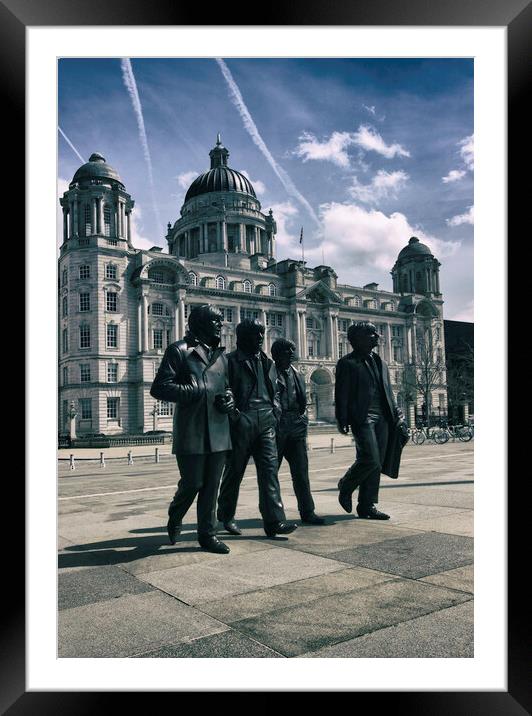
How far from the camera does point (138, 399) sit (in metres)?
57.1

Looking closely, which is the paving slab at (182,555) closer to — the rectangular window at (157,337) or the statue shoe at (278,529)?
the statue shoe at (278,529)

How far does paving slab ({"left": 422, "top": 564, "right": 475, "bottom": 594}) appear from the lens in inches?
157

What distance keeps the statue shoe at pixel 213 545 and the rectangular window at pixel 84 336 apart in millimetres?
53066

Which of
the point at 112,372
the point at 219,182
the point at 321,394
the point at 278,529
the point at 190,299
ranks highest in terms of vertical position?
the point at 219,182

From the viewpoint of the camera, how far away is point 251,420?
5.95 meters

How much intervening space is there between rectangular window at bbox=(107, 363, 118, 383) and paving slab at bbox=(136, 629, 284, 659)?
5481 cm

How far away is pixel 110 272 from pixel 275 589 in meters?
54.8

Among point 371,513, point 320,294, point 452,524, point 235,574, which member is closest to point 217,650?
point 235,574

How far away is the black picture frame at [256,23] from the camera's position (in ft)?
9.66

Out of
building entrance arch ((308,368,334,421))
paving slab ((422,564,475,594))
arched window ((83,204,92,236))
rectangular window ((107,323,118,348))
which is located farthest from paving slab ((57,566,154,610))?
building entrance arch ((308,368,334,421))

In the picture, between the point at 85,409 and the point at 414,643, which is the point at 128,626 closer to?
the point at 414,643

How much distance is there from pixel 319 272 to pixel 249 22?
72.5m

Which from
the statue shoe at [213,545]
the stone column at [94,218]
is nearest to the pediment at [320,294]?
the stone column at [94,218]

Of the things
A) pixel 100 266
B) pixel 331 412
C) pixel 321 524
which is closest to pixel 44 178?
pixel 321 524
